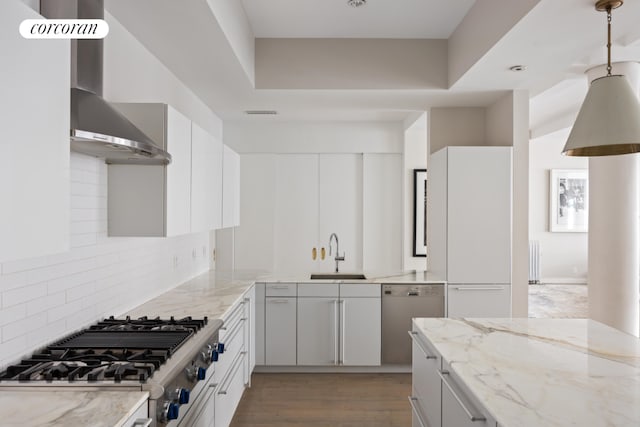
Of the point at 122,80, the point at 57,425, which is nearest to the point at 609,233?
→ the point at 122,80

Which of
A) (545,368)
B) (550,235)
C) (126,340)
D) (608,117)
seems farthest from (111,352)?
(550,235)

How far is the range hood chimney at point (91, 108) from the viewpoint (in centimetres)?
173

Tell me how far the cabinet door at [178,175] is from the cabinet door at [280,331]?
5.23 ft

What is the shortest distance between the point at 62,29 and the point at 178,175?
4.34 ft

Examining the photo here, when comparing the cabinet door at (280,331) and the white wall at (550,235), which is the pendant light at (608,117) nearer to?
the cabinet door at (280,331)

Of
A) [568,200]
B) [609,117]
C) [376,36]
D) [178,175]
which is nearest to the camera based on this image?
[609,117]

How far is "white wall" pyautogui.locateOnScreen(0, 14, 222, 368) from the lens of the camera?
1.82 m

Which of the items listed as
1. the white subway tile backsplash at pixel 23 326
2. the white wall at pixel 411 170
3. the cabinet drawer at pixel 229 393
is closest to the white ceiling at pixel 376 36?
the white wall at pixel 411 170

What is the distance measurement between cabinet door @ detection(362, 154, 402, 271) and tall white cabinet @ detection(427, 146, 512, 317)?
61.2 inches

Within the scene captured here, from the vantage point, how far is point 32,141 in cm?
126

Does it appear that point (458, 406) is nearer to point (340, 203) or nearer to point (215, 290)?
point (215, 290)

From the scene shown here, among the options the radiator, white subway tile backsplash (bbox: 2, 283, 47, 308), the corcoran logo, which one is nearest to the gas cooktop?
white subway tile backsplash (bbox: 2, 283, 47, 308)

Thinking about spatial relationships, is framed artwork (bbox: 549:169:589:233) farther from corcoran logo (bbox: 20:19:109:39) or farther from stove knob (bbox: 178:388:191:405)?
corcoran logo (bbox: 20:19:109:39)

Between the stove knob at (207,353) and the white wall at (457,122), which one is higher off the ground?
the white wall at (457,122)
